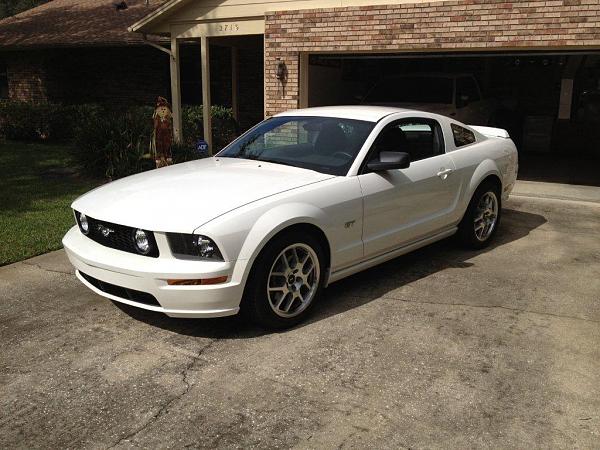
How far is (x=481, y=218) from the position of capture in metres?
6.23

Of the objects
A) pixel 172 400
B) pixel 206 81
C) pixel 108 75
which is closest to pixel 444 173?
pixel 172 400

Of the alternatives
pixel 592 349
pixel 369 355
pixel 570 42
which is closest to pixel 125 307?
pixel 369 355

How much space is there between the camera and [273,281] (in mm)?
4145

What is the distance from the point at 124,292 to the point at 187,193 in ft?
2.67

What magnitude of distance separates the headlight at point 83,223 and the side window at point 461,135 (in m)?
3.56

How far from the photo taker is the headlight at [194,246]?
149 inches

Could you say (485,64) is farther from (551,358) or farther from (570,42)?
(551,358)

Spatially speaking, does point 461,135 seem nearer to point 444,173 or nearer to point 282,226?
point 444,173

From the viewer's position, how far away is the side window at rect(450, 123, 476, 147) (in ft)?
19.5

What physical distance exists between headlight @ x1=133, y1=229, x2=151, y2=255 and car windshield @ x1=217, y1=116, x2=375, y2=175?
1.51 metres

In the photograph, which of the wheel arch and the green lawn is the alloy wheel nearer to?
the wheel arch

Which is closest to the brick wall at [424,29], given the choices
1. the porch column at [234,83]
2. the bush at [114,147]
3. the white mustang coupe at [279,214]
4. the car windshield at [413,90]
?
the car windshield at [413,90]

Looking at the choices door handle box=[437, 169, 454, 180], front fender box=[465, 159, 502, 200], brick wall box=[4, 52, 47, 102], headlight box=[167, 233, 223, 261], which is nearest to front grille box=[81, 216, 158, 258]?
headlight box=[167, 233, 223, 261]

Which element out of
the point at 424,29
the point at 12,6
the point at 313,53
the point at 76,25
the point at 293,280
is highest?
the point at 12,6
